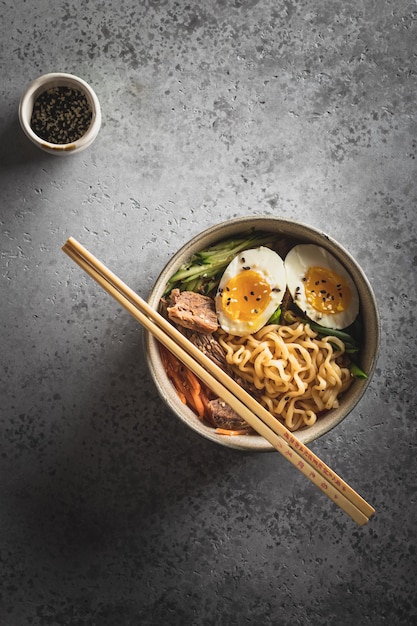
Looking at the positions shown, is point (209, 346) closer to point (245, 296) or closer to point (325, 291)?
point (245, 296)

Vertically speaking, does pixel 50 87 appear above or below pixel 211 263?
above

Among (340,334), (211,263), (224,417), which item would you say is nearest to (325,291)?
(340,334)

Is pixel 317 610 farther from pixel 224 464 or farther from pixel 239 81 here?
pixel 239 81

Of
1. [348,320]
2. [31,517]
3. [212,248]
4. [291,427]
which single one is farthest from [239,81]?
[31,517]

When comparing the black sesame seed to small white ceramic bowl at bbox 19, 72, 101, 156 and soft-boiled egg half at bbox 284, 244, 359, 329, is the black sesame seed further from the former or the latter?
soft-boiled egg half at bbox 284, 244, 359, 329

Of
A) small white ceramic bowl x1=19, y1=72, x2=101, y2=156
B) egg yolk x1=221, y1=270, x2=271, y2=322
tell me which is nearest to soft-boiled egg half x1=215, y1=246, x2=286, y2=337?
egg yolk x1=221, y1=270, x2=271, y2=322

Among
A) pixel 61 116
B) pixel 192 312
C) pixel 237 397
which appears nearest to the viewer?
pixel 237 397
